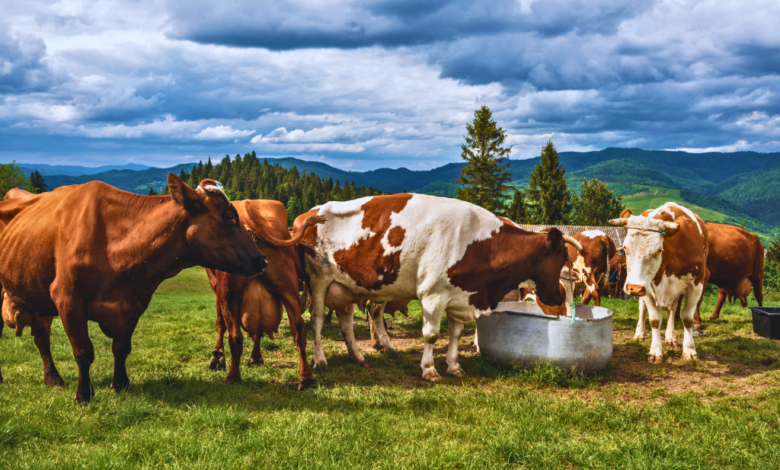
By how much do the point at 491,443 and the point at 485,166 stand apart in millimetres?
58837

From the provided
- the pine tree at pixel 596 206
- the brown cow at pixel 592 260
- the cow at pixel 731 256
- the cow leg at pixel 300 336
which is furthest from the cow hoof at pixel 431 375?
the pine tree at pixel 596 206

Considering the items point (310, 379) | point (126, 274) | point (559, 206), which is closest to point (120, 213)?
point (126, 274)

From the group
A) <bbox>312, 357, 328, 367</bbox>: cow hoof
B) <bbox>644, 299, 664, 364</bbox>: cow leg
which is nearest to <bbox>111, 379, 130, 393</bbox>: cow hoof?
<bbox>312, 357, 328, 367</bbox>: cow hoof

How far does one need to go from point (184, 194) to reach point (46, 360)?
3.37 metres

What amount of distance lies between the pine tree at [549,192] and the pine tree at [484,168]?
10.7m

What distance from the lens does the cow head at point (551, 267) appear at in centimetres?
769

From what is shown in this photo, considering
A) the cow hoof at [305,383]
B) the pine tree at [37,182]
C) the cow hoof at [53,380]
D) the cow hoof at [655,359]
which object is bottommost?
the cow hoof at [655,359]

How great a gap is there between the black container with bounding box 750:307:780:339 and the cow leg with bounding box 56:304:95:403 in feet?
38.0

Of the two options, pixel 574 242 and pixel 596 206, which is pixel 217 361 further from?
pixel 596 206

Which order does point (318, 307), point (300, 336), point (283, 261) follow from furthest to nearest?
point (318, 307)
point (283, 261)
point (300, 336)

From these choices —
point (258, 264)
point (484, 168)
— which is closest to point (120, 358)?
point (258, 264)

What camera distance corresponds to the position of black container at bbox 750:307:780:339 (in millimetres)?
9602

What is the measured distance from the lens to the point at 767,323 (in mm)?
9664

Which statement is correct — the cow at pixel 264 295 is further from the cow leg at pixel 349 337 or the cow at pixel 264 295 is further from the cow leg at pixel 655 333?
the cow leg at pixel 655 333
